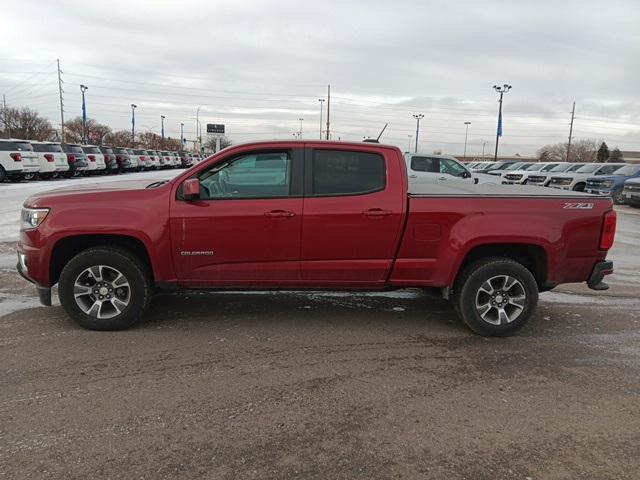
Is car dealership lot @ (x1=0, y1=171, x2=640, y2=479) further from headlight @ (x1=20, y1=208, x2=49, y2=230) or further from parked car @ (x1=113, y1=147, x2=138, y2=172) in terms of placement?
parked car @ (x1=113, y1=147, x2=138, y2=172)

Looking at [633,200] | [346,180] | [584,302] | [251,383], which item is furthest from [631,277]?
[633,200]

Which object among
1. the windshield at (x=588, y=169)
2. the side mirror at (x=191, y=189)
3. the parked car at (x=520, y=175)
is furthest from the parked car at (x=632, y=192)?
the side mirror at (x=191, y=189)

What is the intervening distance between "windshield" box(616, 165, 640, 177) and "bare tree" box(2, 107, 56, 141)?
7392 cm

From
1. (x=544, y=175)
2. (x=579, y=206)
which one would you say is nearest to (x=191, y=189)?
(x=579, y=206)

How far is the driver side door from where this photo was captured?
4684 mm

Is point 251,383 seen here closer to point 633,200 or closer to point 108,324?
point 108,324

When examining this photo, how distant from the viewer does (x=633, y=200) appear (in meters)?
18.2

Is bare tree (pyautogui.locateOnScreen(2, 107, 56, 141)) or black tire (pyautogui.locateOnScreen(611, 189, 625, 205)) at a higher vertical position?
bare tree (pyautogui.locateOnScreen(2, 107, 56, 141))

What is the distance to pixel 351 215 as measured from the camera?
4.73 meters

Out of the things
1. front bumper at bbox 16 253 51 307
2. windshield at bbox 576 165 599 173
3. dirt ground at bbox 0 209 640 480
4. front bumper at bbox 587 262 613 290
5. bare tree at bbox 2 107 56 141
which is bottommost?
dirt ground at bbox 0 209 640 480

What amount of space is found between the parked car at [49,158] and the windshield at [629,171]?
24.6m

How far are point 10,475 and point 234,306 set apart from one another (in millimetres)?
3098

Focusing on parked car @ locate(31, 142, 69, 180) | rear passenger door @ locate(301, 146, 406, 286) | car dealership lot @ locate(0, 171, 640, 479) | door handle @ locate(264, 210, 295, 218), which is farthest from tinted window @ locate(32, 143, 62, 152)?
rear passenger door @ locate(301, 146, 406, 286)

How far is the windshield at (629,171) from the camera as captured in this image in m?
20.5
